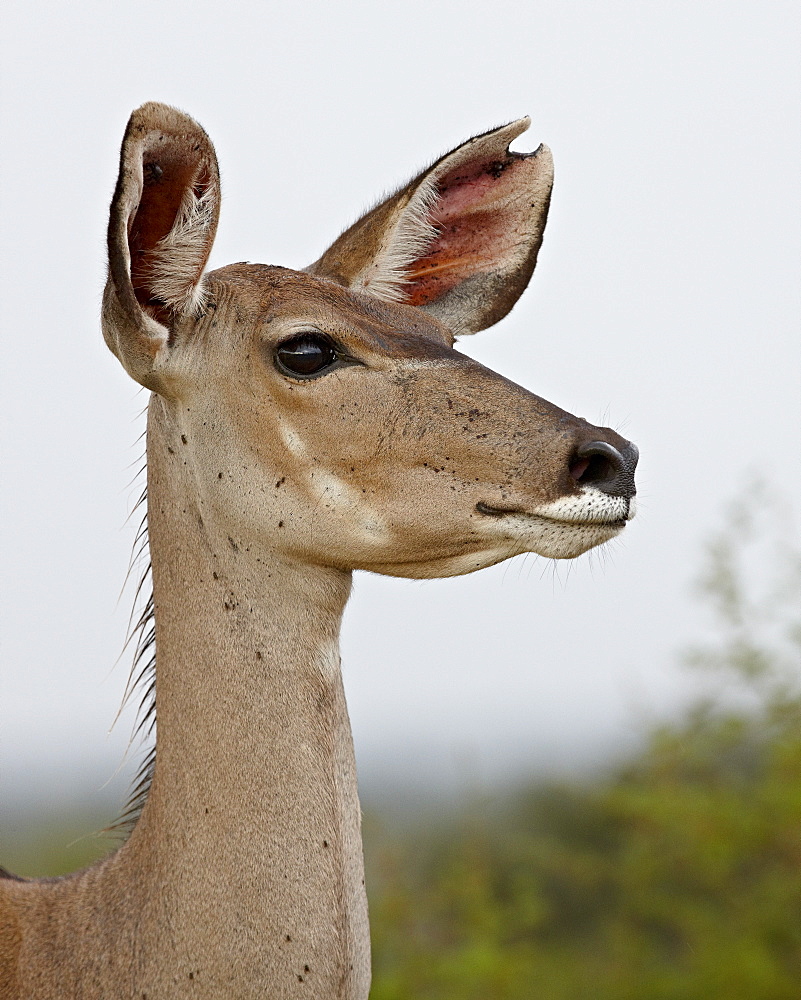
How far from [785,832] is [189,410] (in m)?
5.19

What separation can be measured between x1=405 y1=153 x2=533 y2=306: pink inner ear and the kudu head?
792 millimetres

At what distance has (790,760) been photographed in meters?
6.84

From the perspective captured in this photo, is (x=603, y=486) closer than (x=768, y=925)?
Yes

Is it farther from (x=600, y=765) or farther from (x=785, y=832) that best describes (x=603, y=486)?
(x=600, y=765)

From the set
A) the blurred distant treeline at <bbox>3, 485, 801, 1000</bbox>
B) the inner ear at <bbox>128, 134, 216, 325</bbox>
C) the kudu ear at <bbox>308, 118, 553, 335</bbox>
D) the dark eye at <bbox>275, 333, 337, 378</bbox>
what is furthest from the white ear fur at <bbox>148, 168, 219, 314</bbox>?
the blurred distant treeline at <bbox>3, 485, 801, 1000</bbox>

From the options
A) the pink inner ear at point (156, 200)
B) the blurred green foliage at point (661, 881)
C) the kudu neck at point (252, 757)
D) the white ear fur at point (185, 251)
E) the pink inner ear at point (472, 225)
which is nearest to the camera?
the kudu neck at point (252, 757)

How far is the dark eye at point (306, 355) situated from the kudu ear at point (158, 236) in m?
0.34

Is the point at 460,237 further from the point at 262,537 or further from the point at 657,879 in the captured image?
the point at 657,879

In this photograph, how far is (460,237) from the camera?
454cm

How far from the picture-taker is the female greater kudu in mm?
3230

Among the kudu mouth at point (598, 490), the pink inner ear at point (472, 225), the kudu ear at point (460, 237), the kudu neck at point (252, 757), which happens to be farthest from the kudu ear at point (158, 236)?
the kudu mouth at point (598, 490)

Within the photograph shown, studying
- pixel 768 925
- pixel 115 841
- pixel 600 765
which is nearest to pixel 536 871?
pixel 600 765

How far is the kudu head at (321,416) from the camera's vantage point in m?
3.27

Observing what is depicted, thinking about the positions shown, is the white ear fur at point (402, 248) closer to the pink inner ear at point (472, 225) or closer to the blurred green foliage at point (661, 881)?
the pink inner ear at point (472, 225)
